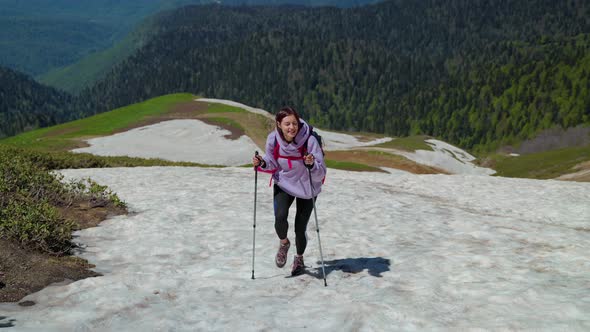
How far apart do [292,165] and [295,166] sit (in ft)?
0.21

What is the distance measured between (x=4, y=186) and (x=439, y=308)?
39.2ft

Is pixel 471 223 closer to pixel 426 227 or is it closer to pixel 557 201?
pixel 426 227

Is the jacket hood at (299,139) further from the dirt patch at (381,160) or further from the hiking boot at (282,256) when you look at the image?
the dirt patch at (381,160)

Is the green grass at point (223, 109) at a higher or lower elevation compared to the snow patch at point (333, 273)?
higher

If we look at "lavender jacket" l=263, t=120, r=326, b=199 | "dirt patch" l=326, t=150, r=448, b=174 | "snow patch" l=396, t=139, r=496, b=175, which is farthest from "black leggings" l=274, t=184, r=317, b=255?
"snow patch" l=396, t=139, r=496, b=175

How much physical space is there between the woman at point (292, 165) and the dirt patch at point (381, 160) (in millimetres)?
44568

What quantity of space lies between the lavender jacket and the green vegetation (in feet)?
17.6

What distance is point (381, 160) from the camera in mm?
57656

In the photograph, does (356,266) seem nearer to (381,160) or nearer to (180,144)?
(381,160)

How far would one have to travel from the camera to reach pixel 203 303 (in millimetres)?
8719

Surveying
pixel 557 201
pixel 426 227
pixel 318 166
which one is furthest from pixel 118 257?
pixel 557 201

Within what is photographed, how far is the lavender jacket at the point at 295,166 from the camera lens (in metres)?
9.89

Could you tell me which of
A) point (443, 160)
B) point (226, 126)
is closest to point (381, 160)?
point (443, 160)

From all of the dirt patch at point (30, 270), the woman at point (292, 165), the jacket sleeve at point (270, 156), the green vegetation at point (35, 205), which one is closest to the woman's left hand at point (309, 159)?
the woman at point (292, 165)
